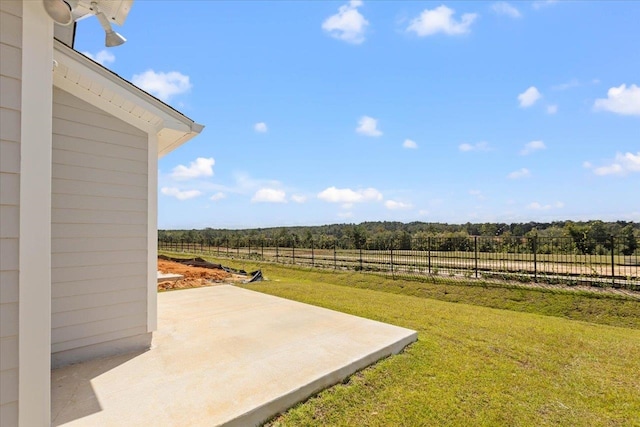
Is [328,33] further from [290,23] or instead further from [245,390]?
[245,390]

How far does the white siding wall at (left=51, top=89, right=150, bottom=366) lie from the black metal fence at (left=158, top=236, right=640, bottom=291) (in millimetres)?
9592

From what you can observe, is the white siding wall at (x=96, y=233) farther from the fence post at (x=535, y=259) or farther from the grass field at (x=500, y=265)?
the fence post at (x=535, y=259)

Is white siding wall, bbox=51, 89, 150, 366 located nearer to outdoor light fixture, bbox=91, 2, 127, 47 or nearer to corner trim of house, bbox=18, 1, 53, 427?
outdoor light fixture, bbox=91, 2, 127, 47

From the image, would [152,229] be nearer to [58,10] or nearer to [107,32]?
[107,32]

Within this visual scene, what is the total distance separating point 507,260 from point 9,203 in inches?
483

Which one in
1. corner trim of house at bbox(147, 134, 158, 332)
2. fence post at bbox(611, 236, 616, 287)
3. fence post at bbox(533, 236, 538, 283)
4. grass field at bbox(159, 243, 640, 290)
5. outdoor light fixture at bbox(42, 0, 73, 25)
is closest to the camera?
outdoor light fixture at bbox(42, 0, 73, 25)

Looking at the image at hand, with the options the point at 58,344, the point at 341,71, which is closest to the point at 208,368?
the point at 58,344

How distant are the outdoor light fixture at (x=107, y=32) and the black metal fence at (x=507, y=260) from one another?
410 inches

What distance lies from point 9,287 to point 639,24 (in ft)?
30.5

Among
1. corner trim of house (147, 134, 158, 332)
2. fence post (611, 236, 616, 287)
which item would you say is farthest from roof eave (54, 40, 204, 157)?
fence post (611, 236, 616, 287)

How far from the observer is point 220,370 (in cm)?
279

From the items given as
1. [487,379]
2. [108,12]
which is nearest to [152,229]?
[108,12]

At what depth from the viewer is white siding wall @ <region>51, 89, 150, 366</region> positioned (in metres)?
2.81

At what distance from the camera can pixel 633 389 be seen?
9.64 feet
